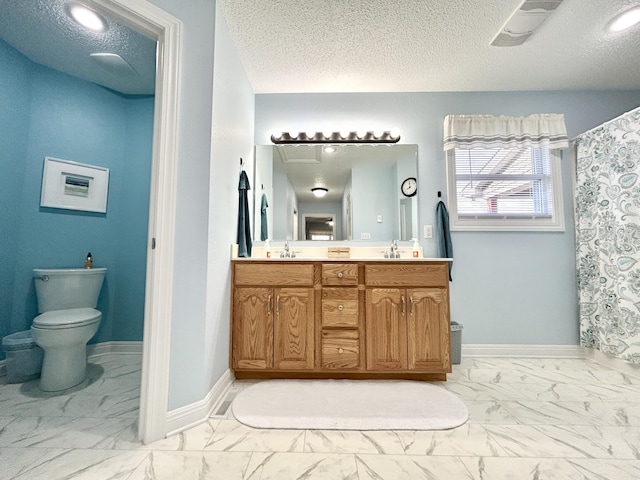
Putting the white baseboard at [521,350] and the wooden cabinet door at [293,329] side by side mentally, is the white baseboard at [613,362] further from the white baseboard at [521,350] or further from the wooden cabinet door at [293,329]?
the wooden cabinet door at [293,329]

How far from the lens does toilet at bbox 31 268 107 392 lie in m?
1.69

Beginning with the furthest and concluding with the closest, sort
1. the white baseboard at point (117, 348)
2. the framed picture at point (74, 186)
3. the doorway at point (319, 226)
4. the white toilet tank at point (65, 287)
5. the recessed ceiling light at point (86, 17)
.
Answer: the doorway at point (319, 226) < the white baseboard at point (117, 348) < the framed picture at point (74, 186) < the white toilet tank at point (65, 287) < the recessed ceiling light at point (86, 17)

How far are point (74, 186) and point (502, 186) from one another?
3.69 meters

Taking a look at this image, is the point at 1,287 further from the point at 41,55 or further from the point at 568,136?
the point at 568,136

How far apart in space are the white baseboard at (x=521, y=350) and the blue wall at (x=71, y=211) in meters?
2.94

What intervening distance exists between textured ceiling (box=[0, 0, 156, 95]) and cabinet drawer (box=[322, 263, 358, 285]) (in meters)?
2.01

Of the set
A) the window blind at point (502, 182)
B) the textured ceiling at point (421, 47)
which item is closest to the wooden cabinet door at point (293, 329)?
the window blind at point (502, 182)

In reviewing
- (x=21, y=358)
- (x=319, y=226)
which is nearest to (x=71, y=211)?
(x=21, y=358)

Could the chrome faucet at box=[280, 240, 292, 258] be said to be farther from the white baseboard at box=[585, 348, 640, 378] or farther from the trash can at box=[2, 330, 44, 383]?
the white baseboard at box=[585, 348, 640, 378]

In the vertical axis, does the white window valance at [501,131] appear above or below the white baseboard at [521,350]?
above

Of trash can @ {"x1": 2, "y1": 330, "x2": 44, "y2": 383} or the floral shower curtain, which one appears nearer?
trash can @ {"x1": 2, "y1": 330, "x2": 44, "y2": 383}

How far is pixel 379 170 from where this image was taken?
2475 mm

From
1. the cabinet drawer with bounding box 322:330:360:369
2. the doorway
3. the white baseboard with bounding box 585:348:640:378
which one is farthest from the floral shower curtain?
the doorway

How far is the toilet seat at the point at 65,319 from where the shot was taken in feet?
5.48
